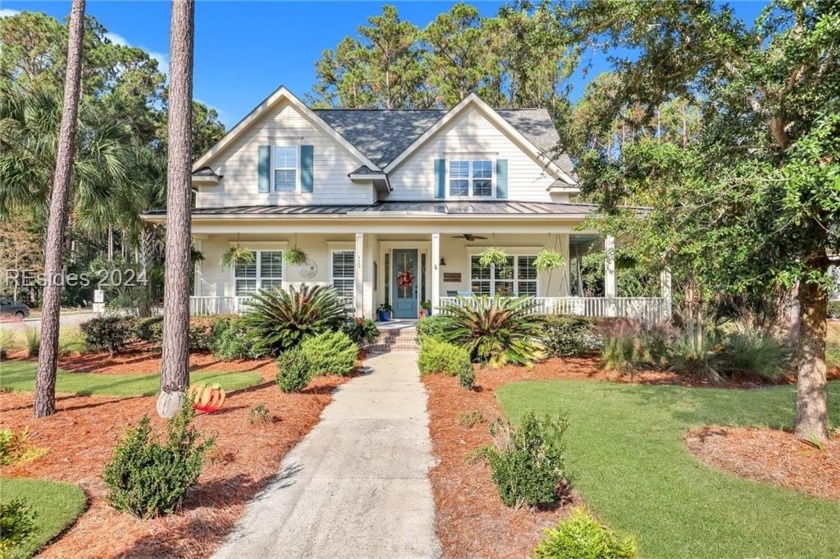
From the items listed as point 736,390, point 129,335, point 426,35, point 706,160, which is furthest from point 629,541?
point 426,35

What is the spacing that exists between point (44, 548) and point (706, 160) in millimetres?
6803

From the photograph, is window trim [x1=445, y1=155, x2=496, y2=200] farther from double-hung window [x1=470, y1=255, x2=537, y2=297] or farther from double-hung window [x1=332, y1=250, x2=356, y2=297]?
double-hung window [x1=332, y1=250, x2=356, y2=297]

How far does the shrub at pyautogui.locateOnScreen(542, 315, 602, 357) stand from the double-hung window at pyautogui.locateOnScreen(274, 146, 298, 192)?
9.67 metres

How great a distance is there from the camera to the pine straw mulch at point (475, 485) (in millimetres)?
3285

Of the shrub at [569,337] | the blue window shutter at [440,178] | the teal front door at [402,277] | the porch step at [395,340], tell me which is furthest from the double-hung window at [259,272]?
the shrub at [569,337]

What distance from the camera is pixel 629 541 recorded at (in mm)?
2551

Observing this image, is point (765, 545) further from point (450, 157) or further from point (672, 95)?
point (450, 157)

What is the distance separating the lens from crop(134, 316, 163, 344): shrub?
12.0m

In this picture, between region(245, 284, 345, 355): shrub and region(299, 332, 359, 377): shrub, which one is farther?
region(245, 284, 345, 355): shrub

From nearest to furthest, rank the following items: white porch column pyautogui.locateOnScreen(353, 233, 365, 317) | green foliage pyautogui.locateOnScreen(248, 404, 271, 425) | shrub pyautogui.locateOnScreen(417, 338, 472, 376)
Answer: green foliage pyautogui.locateOnScreen(248, 404, 271, 425) < shrub pyautogui.locateOnScreen(417, 338, 472, 376) < white porch column pyautogui.locateOnScreen(353, 233, 365, 317)

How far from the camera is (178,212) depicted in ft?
21.3

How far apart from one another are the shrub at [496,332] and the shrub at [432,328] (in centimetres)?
20

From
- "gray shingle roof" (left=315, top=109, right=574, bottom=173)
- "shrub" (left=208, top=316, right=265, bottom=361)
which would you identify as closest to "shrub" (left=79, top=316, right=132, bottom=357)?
"shrub" (left=208, top=316, right=265, bottom=361)

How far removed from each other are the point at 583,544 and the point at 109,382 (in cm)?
918
